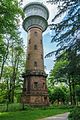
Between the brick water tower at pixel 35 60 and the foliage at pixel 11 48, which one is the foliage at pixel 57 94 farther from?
the brick water tower at pixel 35 60

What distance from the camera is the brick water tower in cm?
3700

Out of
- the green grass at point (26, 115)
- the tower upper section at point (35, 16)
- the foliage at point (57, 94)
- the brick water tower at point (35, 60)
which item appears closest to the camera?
the green grass at point (26, 115)

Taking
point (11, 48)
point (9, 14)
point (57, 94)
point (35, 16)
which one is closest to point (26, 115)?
point (9, 14)

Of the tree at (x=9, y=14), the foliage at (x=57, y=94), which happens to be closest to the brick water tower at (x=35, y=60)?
the tree at (x=9, y=14)

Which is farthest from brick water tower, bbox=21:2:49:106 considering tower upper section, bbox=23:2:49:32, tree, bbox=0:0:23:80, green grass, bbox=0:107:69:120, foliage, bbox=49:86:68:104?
foliage, bbox=49:86:68:104

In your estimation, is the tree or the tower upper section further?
the tower upper section

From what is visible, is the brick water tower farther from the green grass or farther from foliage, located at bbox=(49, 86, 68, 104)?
foliage, located at bbox=(49, 86, 68, 104)

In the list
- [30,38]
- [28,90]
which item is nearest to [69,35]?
[28,90]

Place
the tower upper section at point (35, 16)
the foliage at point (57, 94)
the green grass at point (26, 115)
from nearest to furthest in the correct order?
the green grass at point (26, 115), the tower upper section at point (35, 16), the foliage at point (57, 94)

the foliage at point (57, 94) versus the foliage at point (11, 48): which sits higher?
the foliage at point (11, 48)

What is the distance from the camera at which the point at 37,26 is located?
42.0 metres

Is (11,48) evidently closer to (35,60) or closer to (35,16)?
(35,60)

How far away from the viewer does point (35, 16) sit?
4238 cm

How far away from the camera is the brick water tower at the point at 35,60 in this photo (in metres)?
37.0
